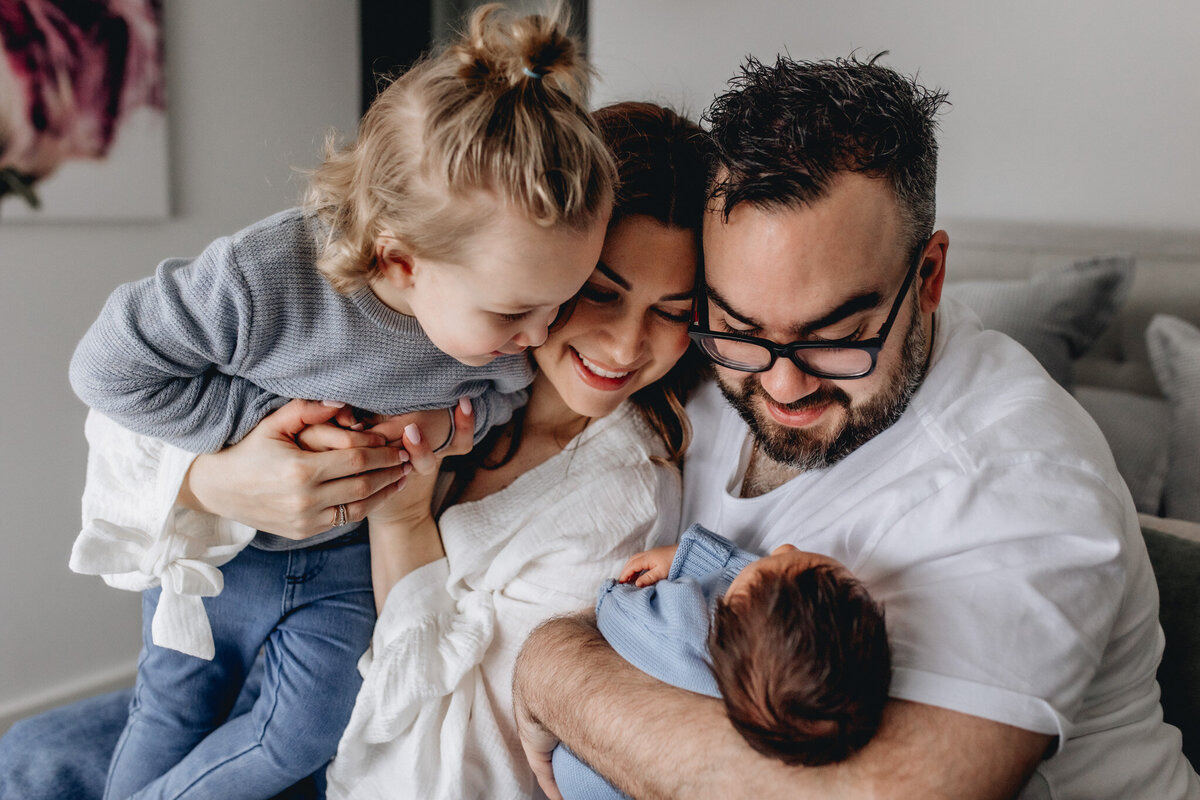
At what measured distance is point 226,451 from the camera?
134cm

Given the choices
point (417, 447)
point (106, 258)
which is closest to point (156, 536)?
point (417, 447)

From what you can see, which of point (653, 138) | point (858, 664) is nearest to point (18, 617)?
point (653, 138)

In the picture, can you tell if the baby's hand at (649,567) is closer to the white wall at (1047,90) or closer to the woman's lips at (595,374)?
the woman's lips at (595,374)

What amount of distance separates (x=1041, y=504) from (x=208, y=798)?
1.38 metres

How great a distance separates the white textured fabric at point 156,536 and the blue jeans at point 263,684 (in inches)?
5.0

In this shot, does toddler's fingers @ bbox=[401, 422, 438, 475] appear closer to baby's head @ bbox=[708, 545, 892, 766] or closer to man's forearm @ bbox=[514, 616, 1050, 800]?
man's forearm @ bbox=[514, 616, 1050, 800]

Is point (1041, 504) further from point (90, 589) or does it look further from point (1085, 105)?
point (90, 589)

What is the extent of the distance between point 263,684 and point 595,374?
0.81 m

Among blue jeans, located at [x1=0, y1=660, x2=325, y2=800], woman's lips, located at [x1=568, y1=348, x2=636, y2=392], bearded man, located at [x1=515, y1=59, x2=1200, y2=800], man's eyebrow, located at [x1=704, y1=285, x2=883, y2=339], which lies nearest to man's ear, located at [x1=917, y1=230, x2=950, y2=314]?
bearded man, located at [x1=515, y1=59, x2=1200, y2=800]

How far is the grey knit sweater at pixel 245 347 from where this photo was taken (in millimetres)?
1194

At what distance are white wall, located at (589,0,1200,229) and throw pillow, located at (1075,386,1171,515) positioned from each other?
1.76 feet

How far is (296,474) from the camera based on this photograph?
1271mm

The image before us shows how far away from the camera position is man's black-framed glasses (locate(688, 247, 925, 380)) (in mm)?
1167

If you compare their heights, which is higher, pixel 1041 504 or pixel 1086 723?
pixel 1041 504
